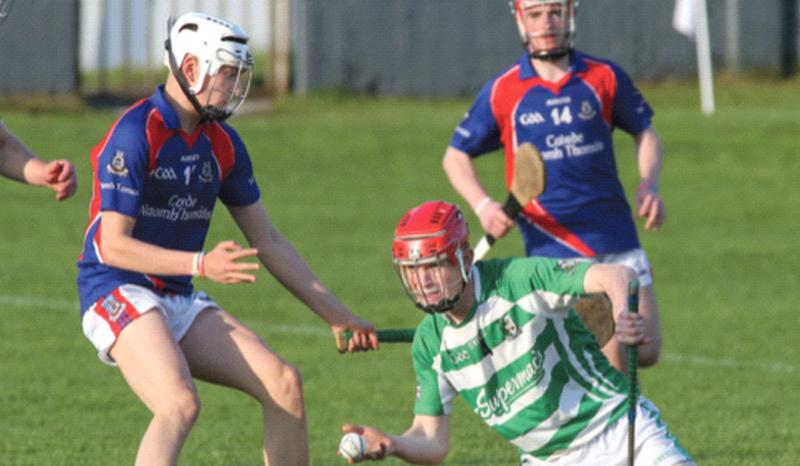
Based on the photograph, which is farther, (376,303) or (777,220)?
(777,220)

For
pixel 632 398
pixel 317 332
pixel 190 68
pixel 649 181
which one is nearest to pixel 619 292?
pixel 632 398

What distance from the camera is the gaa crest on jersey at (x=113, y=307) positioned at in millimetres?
6988

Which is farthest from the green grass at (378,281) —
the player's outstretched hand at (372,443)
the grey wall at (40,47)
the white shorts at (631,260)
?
the player's outstretched hand at (372,443)

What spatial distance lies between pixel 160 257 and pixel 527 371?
145 centimetres

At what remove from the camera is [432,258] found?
241 inches

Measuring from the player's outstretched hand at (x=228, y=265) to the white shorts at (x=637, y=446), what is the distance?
4.33 ft

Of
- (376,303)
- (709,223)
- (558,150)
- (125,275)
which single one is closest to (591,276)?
(125,275)

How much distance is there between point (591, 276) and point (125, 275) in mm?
1980

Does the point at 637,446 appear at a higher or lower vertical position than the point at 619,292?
lower

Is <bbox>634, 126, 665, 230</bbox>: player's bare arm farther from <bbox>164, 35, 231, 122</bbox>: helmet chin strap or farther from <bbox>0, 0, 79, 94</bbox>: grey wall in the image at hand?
<bbox>0, 0, 79, 94</bbox>: grey wall

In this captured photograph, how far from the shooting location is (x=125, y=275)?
711cm

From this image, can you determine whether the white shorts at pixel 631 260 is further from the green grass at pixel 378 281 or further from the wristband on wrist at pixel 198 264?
the wristband on wrist at pixel 198 264

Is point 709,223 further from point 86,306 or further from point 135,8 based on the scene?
point 86,306

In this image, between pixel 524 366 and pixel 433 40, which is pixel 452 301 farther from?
pixel 433 40
